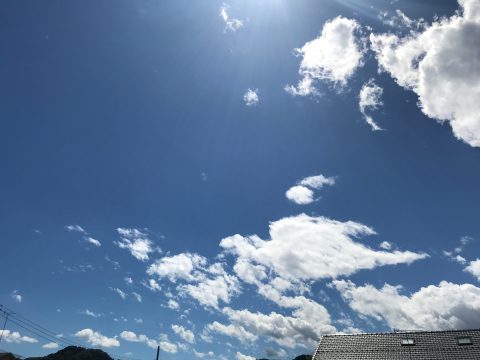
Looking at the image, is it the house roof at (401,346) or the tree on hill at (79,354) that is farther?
the tree on hill at (79,354)

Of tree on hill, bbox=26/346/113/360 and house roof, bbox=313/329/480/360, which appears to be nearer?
house roof, bbox=313/329/480/360

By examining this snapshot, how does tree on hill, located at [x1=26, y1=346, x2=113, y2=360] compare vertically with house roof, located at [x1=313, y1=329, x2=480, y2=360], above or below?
above

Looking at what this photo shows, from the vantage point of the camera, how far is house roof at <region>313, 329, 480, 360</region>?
31453 millimetres

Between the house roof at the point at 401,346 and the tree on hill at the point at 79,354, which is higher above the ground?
the tree on hill at the point at 79,354

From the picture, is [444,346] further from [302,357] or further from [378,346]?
[302,357]

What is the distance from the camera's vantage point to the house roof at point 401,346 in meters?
31.5

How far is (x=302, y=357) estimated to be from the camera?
172m

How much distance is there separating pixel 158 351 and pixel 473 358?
4789 cm

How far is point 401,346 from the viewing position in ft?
111

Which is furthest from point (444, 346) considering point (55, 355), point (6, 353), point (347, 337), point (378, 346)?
point (55, 355)

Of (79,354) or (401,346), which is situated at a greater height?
(79,354)

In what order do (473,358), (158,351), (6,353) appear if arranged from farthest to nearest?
(158,351) → (6,353) → (473,358)

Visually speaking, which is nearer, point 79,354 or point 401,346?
point 401,346

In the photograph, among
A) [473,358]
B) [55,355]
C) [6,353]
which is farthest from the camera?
[55,355]
